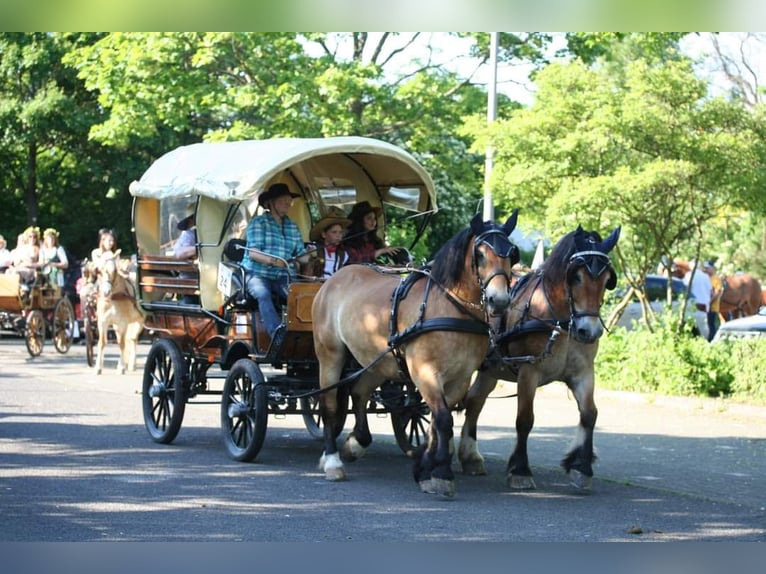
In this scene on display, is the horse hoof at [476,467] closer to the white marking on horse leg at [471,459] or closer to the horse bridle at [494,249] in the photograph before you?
the white marking on horse leg at [471,459]

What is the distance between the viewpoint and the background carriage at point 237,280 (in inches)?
460

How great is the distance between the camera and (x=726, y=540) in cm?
858

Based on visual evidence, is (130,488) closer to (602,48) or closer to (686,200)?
(686,200)

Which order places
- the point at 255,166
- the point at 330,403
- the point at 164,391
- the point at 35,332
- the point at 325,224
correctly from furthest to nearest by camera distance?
the point at 35,332, the point at 164,391, the point at 325,224, the point at 255,166, the point at 330,403

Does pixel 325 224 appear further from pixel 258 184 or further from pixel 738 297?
pixel 738 297

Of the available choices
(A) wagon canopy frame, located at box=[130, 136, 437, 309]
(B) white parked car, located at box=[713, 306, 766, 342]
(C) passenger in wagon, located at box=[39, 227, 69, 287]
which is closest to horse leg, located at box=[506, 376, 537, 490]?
(A) wagon canopy frame, located at box=[130, 136, 437, 309]

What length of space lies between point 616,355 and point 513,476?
874 centimetres

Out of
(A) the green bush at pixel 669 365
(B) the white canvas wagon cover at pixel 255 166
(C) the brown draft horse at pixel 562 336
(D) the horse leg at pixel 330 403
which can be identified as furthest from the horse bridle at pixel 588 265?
(A) the green bush at pixel 669 365

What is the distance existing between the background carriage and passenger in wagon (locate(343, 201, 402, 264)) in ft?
1.81

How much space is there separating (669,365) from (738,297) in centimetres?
1612

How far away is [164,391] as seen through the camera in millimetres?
12914

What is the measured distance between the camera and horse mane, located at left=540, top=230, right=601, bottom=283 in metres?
10.2

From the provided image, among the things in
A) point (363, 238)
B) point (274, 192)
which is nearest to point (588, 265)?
point (363, 238)

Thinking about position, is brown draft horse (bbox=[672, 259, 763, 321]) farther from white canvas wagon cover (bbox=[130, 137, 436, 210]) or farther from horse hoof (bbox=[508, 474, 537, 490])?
horse hoof (bbox=[508, 474, 537, 490])
